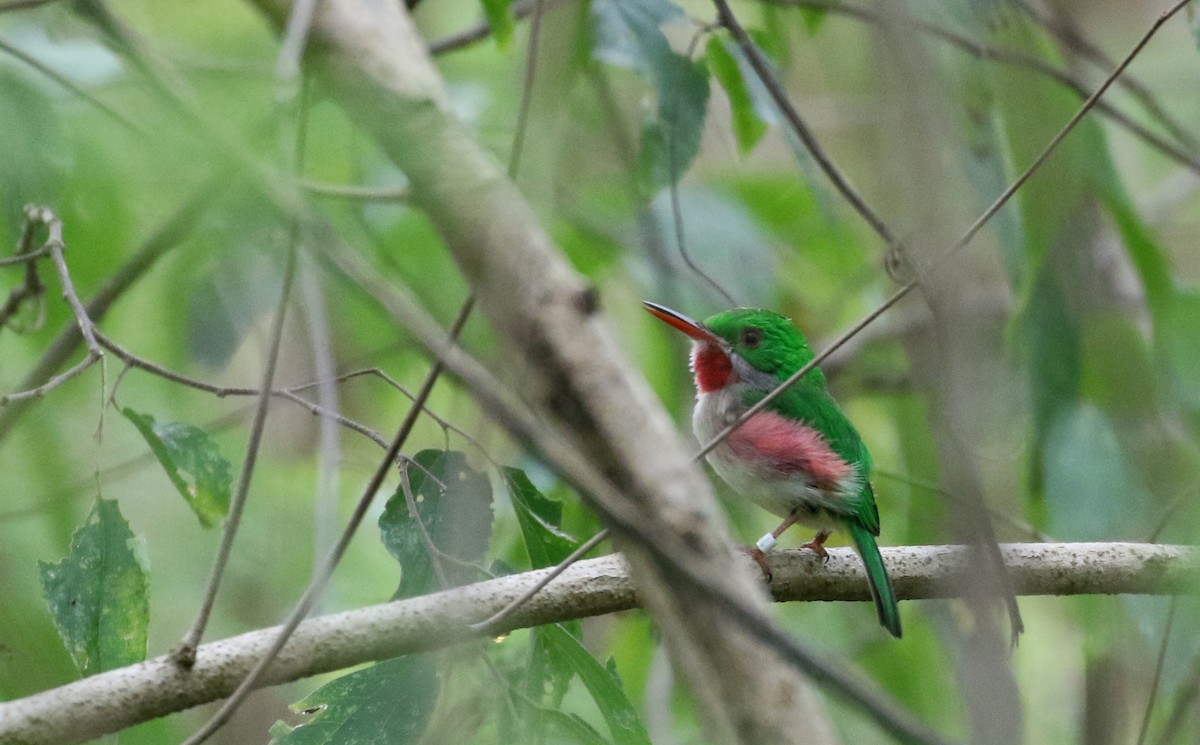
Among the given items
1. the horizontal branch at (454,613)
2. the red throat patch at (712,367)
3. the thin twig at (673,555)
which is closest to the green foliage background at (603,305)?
the horizontal branch at (454,613)

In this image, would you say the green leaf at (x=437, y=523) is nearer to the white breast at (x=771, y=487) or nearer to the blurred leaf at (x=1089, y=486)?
the white breast at (x=771, y=487)

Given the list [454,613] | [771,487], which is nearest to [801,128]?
[771,487]

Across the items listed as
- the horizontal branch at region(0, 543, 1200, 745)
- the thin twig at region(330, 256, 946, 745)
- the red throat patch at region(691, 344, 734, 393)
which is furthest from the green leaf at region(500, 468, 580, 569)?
the thin twig at region(330, 256, 946, 745)

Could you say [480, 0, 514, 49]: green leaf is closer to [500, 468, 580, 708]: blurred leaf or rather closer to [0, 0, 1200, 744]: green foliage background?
[0, 0, 1200, 744]: green foliage background

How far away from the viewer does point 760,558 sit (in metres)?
3.11

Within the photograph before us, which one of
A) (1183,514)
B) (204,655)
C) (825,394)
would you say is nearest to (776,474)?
(825,394)

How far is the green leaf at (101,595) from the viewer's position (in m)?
2.52

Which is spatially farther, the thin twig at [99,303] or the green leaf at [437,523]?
the thin twig at [99,303]

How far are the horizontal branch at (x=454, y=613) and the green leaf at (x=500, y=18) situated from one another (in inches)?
63.5

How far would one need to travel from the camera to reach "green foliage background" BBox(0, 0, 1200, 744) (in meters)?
2.23

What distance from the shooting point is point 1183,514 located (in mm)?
3512

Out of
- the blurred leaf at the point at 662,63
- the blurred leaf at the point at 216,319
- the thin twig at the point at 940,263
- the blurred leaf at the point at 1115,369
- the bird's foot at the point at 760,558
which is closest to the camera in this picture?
the thin twig at the point at 940,263

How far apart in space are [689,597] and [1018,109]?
11.5ft

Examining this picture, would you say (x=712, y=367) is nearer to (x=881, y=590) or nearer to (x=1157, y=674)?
(x=881, y=590)
